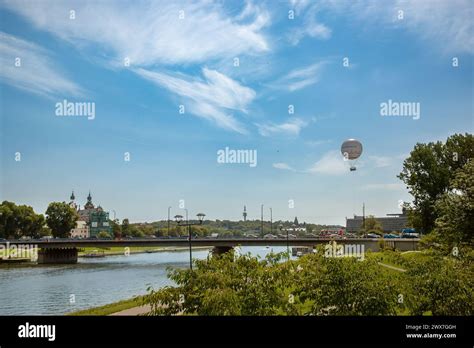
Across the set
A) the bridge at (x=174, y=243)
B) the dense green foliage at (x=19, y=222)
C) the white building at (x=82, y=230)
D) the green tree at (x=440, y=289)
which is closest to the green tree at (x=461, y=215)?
the green tree at (x=440, y=289)

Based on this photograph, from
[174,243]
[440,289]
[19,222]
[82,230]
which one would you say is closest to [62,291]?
[174,243]

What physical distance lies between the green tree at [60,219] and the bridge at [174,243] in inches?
447

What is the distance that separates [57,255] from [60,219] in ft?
44.3

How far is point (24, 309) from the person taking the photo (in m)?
18.1

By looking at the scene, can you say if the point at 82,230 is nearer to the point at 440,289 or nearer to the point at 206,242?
the point at 206,242

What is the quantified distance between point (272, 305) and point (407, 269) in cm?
288

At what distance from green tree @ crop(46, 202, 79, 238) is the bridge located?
11.3 meters

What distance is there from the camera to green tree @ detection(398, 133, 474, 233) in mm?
32188

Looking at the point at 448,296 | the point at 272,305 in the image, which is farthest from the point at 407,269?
the point at 272,305

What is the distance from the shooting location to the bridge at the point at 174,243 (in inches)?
1463

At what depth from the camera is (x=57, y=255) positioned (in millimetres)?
46562

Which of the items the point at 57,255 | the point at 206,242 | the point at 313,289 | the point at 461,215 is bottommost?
the point at 57,255

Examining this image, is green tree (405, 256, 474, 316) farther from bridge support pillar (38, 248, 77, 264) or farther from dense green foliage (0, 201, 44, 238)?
dense green foliage (0, 201, 44, 238)
